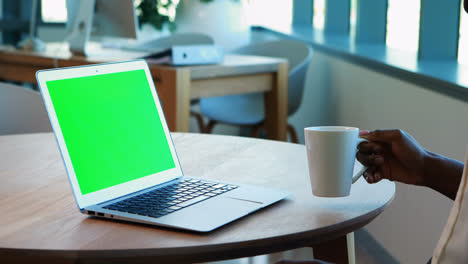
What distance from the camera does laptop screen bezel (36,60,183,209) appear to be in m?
1.02

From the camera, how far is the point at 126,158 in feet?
3.65

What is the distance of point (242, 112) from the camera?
345cm

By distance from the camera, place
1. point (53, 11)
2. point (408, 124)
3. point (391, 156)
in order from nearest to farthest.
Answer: point (391, 156)
point (408, 124)
point (53, 11)

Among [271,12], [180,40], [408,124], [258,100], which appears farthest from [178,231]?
[271,12]

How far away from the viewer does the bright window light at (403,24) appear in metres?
3.13

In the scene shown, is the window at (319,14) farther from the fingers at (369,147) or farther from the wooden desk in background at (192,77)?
the fingers at (369,147)

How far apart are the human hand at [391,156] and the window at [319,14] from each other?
11.6ft

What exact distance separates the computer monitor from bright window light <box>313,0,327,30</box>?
180 cm

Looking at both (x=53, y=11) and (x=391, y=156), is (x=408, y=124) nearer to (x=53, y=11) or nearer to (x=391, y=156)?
(x=391, y=156)

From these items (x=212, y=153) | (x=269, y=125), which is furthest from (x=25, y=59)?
(x=212, y=153)

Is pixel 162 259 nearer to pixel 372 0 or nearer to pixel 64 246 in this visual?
pixel 64 246

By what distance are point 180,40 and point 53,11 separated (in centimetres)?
249

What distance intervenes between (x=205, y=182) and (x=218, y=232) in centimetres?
24

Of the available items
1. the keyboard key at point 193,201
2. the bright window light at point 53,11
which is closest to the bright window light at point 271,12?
the bright window light at point 53,11
